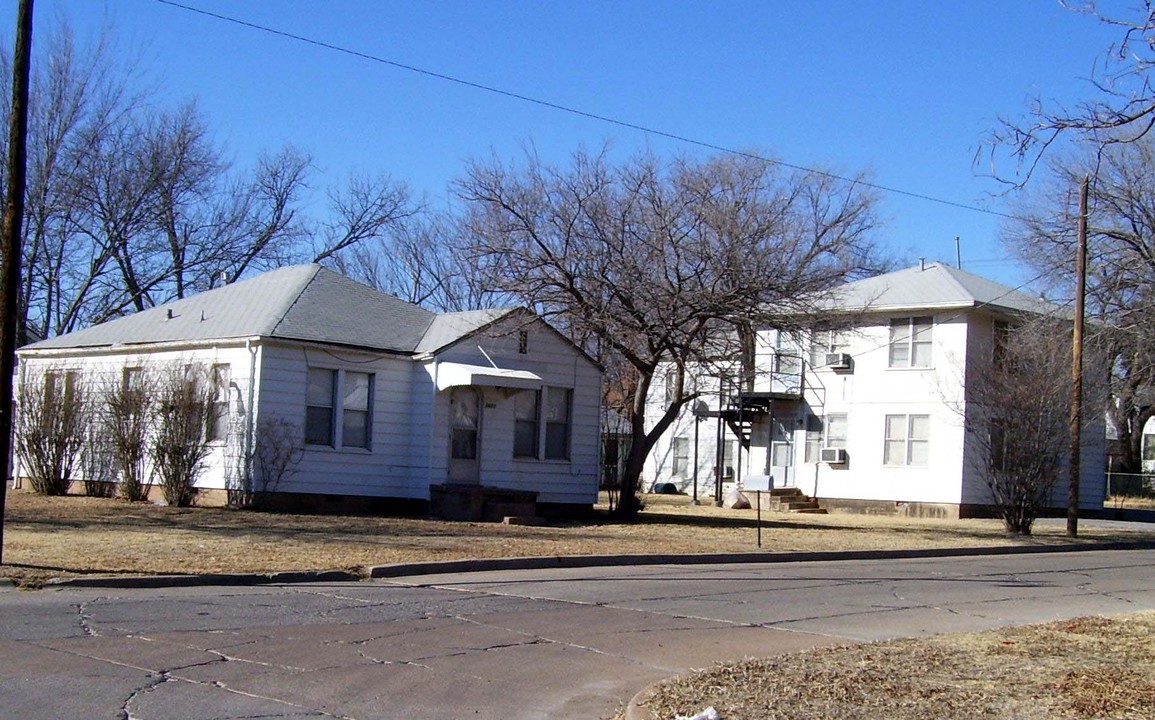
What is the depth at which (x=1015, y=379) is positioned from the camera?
83.5 ft

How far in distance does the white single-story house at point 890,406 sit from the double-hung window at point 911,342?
0.03 metres

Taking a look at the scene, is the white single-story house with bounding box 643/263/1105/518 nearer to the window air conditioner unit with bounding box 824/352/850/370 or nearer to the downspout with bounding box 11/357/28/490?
the window air conditioner unit with bounding box 824/352/850/370

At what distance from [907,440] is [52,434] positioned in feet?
76.4

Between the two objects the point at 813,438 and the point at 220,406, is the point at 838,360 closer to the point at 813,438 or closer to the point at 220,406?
the point at 813,438

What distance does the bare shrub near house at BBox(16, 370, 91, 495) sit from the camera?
2436 centimetres

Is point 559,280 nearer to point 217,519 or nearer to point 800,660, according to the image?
point 217,519

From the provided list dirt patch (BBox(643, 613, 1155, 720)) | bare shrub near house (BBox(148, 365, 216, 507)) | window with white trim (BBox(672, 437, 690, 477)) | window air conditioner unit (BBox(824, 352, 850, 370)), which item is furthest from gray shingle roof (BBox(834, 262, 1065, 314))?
dirt patch (BBox(643, 613, 1155, 720))

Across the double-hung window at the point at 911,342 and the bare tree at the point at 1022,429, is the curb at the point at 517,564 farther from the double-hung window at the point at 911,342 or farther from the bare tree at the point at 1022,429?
the double-hung window at the point at 911,342

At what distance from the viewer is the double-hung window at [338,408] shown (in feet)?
75.3

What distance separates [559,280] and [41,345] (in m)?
12.9

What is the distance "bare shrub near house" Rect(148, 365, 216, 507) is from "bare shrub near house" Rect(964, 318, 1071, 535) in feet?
52.7

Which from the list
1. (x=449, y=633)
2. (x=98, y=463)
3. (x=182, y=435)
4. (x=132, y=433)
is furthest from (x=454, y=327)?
(x=449, y=633)

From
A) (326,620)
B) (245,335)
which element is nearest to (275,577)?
(326,620)

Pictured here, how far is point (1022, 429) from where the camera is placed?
83.1 ft
